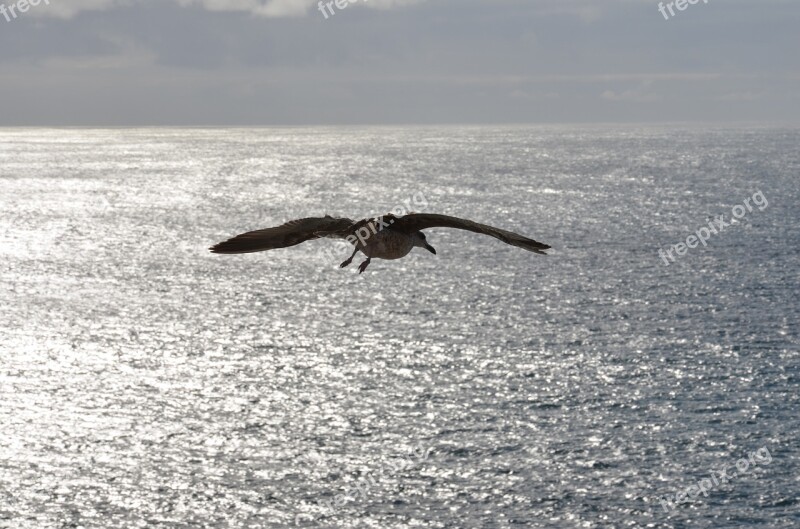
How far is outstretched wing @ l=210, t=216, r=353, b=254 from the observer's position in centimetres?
1534

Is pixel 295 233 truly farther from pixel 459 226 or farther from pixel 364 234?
pixel 459 226

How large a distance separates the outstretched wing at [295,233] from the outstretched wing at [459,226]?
1.03m

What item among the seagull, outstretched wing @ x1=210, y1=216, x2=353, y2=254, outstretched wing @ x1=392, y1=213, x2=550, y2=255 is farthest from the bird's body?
outstretched wing @ x1=210, y1=216, x2=353, y2=254

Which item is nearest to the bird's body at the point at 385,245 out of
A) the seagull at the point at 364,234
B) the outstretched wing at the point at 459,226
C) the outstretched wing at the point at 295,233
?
the seagull at the point at 364,234

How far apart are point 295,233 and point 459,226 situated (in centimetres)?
317

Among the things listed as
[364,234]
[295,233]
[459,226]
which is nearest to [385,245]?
[364,234]

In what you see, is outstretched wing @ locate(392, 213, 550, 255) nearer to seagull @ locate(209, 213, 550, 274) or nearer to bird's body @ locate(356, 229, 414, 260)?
seagull @ locate(209, 213, 550, 274)

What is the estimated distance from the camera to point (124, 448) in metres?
165

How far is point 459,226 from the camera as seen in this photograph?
1412 centimetres

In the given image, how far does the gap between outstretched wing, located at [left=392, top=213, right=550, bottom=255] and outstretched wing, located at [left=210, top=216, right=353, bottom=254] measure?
1.03m

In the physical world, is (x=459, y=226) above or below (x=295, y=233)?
above

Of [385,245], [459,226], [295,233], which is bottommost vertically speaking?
[385,245]

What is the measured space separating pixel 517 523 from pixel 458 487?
14.6 metres

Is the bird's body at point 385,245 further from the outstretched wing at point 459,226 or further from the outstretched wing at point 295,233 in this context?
the outstretched wing at point 295,233
